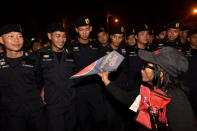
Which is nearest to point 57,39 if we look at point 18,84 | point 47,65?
point 47,65

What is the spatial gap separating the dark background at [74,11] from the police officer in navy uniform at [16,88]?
859 cm

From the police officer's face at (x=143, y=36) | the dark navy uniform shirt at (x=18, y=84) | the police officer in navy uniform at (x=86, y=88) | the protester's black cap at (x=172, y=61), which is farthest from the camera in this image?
the police officer's face at (x=143, y=36)

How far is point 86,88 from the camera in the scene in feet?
10.0

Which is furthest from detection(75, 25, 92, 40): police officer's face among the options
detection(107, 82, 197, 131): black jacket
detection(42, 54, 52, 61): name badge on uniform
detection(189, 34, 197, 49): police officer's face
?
detection(189, 34, 197, 49): police officer's face

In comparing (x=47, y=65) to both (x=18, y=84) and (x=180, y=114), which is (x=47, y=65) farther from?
(x=180, y=114)

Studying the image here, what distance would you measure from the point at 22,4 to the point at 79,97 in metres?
9.93

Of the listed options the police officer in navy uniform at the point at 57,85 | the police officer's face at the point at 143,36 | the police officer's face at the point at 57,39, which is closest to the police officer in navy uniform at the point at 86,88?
the police officer in navy uniform at the point at 57,85

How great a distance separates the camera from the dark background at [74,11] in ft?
31.2

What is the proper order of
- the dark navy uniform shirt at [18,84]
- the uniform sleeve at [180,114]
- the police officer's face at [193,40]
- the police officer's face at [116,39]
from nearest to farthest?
the uniform sleeve at [180,114], the dark navy uniform shirt at [18,84], the police officer's face at [116,39], the police officer's face at [193,40]

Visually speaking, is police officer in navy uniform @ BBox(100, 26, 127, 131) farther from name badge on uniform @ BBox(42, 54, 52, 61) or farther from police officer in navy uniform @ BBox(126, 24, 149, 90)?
name badge on uniform @ BBox(42, 54, 52, 61)

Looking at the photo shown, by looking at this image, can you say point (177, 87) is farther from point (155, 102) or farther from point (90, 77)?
point (90, 77)

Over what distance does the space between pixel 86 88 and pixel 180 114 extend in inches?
81.8

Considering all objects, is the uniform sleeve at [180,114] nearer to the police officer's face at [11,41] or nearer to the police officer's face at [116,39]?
the police officer's face at [116,39]

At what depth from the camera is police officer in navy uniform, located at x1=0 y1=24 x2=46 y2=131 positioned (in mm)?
2271
